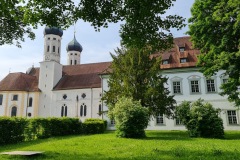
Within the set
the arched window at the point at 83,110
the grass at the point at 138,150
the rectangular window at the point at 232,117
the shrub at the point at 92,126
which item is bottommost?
the grass at the point at 138,150

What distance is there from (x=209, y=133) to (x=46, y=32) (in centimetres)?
4141

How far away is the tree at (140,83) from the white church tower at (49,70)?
23.2m

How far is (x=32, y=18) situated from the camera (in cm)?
771

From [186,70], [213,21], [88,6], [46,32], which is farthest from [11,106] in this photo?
[88,6]

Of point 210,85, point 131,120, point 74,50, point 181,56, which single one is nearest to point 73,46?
point 74,50

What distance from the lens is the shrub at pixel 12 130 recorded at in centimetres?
1662

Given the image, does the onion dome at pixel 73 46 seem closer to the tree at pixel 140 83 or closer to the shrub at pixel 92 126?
the shrub at pixel 92 126

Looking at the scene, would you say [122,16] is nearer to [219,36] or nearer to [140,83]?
[219,36]

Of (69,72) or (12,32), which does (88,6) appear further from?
(69,72)

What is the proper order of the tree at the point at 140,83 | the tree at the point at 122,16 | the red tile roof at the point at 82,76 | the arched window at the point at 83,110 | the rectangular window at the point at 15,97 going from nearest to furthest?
the tree at the point at 122,16
the tree at the point at 140,83
the arched window at the point at 83,110
the red tile roof at the point at 82,76
the rectangular window at the point at 15,97

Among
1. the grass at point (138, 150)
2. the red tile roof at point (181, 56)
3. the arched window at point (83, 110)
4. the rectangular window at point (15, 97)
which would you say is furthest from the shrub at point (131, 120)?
the rectangular window at point (15, 97)

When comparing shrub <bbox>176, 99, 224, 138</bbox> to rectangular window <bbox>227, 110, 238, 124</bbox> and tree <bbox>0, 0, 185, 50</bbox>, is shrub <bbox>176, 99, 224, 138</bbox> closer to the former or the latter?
rectangular window <bbox>227, 110, 238, 124</bbox>

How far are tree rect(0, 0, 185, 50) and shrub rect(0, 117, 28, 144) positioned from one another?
10.9 m

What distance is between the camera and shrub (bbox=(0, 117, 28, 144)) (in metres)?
16.6
